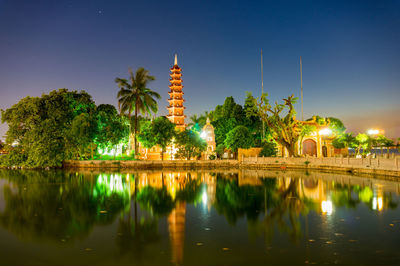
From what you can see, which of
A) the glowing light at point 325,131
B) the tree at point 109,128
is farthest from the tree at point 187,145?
the glowing light at point 325,131

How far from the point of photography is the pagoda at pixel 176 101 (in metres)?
57.8

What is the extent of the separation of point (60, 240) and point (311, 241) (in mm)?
6829

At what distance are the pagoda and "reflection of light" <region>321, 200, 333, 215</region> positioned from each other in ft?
143

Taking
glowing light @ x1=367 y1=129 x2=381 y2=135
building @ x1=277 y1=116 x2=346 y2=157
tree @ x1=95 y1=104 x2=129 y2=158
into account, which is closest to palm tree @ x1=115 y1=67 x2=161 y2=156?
tree @ x1=95 y1=104 x2=129 y2=158

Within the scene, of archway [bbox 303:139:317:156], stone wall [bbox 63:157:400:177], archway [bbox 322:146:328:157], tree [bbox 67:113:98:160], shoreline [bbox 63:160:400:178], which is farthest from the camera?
archway [bbox 322:146:328:157]

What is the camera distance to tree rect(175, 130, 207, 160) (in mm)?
44594

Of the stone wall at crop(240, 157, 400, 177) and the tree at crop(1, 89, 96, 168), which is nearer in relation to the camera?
the stone wall at crop(240, 157, 400, 177)

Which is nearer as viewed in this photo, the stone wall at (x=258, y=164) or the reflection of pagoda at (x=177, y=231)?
the reflection of pagoda at (x=177, y=231)

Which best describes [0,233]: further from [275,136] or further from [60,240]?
[275,136]

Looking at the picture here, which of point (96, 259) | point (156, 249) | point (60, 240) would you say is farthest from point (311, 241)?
point (60, 240)

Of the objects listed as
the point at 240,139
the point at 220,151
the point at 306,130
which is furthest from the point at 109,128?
the point at 306,130

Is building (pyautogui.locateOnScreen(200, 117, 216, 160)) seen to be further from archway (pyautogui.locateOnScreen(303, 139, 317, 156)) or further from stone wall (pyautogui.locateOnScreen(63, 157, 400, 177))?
archway (pyautogui.locateOnScreen(303, 139, 317, 156))

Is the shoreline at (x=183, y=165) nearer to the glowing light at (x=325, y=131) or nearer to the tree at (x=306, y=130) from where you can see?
the tree at (x=306, y=130)

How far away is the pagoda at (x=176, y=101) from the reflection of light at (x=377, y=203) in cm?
4357
